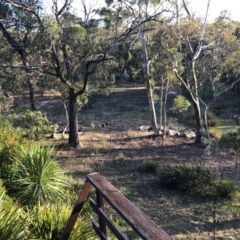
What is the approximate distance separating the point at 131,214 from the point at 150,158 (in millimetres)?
10360

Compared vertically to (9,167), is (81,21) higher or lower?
higher

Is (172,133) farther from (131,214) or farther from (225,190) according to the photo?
(131,214)

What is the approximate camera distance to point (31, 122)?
512 inches

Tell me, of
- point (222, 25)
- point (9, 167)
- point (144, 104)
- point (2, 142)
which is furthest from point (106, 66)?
point (144, 104)

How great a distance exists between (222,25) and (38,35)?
26.2 feet

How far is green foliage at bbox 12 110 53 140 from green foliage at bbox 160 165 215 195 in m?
5.91

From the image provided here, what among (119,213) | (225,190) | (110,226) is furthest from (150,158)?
(119,213)

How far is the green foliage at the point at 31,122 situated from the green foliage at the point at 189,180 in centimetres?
591

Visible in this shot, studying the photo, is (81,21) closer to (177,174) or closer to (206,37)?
(206,37)

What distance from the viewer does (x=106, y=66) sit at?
602 inches

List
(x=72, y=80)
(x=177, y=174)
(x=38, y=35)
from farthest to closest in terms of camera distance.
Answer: (x=72, y=80), (x=38, y=35), (x=177, y=174)

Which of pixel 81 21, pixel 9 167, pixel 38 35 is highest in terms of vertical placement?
pixel 81 21

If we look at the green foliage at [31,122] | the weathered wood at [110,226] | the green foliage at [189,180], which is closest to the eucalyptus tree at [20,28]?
the green foliage at [31,122]

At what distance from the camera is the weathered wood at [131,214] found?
1571 millimetres
